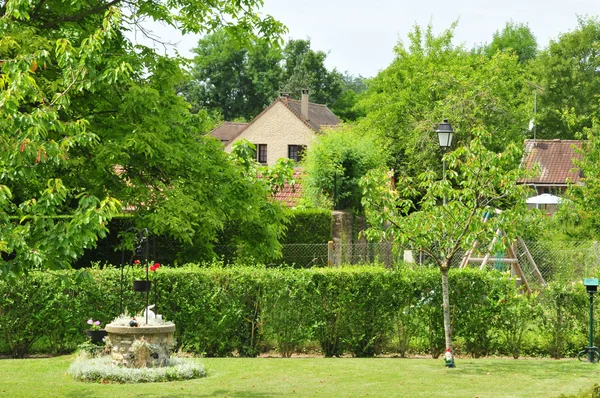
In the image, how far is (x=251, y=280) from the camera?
1686 cm

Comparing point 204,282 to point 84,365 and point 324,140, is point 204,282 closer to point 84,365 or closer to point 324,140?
point 84,365

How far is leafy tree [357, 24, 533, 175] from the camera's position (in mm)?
41312

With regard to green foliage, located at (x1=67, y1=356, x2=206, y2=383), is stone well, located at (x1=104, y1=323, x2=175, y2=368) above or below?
above

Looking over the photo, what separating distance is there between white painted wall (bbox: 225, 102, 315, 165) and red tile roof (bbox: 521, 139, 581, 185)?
13.9m

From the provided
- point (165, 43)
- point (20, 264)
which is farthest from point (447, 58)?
point (20, 264)

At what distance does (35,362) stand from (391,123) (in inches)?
1300

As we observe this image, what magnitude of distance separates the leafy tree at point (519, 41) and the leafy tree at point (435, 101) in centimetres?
2794

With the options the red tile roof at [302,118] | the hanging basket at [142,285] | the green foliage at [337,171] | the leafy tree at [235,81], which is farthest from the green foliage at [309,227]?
the leafy tree at [235,81]

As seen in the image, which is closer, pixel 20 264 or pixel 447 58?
pixel 20 264

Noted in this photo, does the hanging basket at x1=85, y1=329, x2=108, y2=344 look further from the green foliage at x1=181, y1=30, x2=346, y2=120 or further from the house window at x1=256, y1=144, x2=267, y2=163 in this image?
the green foliage at x1=181, y1=30, x2=346, y2=120

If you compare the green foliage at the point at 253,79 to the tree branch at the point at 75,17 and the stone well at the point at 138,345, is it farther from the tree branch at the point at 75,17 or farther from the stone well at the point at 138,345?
the stone well at the point at 138,345

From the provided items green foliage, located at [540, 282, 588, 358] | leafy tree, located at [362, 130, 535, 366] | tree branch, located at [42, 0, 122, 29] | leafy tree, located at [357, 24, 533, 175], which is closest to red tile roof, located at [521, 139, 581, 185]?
leafy tree, located at [357, 24, 533, 175]

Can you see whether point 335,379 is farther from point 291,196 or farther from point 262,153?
point 262,153

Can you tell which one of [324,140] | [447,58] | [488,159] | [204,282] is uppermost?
[447,58]
